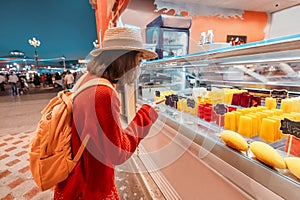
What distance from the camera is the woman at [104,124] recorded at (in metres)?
0.79

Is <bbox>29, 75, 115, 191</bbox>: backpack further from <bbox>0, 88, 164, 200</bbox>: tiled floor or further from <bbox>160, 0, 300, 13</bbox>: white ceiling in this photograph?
<bbox>160, 0, 300, 13</bbox>: white ceiling

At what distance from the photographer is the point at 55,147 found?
0.88 metres

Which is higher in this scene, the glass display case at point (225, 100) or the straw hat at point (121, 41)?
the straw hat at point (121, 41)

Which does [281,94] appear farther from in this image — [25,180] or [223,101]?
[25,180]

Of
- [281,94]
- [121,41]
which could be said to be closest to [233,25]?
[281,94]

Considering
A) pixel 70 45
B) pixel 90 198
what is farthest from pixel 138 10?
pixel 70 45

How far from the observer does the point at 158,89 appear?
7.68ft

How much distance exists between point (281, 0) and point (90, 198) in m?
4.12

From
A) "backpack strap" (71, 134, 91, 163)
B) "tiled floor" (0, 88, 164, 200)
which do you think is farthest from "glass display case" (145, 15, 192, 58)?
"backpack strap" (71, 134, 91, 163)

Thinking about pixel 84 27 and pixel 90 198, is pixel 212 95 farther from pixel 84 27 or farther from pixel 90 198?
pixel 84 27

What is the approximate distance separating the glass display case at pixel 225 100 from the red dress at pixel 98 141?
461 mm

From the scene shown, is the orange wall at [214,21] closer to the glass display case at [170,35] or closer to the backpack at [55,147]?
the glass display case at [170,35]

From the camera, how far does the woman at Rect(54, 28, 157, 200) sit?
79 centimetres

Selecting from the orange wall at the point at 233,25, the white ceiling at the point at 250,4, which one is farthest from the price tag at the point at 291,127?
the orange wall at the point at 233,25
